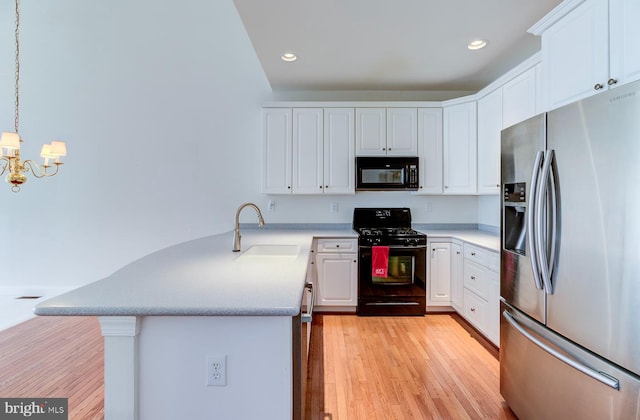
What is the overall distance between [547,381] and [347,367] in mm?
1265

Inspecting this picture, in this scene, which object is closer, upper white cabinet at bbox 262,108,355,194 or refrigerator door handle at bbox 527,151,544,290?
refrigerator door handle at bbox 527,151,544,290

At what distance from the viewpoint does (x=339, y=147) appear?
11.4 feet

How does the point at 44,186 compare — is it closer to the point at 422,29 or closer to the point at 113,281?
the point at 113,281

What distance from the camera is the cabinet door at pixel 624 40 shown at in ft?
4.40

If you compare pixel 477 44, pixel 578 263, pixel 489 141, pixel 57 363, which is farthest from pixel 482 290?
pixel 57 363

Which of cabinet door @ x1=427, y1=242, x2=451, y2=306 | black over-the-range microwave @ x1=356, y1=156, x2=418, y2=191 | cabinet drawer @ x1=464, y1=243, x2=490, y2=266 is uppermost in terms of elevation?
black over-the-range microwave @ x1=356, y1=156, x2=418, y2=191

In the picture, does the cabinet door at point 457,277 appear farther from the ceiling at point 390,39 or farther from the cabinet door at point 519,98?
the ceiling at point 390,39

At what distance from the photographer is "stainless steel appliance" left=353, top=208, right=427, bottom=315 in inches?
126

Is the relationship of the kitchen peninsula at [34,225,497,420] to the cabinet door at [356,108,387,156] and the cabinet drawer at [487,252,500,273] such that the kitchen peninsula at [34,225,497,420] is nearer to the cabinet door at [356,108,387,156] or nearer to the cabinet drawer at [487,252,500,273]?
the cabinet drawer at [487,252,500,273]

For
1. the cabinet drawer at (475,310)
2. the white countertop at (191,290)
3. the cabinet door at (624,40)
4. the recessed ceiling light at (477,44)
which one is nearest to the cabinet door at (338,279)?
the cabinet drawer at (475,310)

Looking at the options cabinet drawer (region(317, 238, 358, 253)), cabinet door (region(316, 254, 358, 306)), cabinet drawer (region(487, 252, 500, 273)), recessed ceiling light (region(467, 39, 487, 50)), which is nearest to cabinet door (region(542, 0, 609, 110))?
recessed ceiling light (region(467, 39, 487, 50))

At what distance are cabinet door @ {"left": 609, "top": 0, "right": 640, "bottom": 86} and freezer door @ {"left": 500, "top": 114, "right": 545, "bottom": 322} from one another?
1.16 feet

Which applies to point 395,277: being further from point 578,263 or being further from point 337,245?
point 578,263

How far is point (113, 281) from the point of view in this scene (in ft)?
4.42
